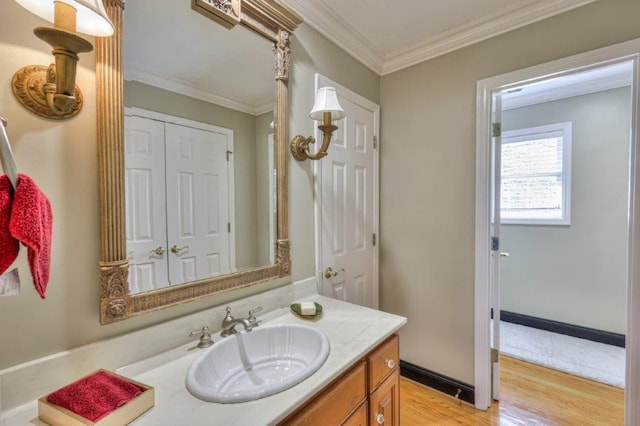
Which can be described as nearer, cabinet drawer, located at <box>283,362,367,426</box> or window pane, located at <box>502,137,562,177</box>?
cabinet drawer, located at <box>283,362,367,426</box>

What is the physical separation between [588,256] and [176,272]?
11.5 feet

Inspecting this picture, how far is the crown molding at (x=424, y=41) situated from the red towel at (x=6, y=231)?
4.71ft

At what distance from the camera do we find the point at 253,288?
1.34m

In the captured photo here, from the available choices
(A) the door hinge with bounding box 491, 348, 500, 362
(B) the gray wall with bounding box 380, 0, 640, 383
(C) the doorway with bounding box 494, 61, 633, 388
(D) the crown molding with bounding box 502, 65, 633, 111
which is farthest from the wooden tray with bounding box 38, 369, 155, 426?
(D) the crown molding with bounding box 502, 65, 633, 111

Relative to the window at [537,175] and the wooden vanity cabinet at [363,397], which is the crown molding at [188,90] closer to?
the wooden vanity cabinet at [363,397]

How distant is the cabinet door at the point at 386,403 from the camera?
3.69 ft

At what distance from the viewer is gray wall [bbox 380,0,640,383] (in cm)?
183

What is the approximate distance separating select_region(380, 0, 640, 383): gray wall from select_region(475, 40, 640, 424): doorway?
0.06 meters

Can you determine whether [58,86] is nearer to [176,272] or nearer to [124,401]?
[176,272]

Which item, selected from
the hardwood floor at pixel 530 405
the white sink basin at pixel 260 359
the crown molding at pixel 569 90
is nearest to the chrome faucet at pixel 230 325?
the white sink basin at pixel 260 359

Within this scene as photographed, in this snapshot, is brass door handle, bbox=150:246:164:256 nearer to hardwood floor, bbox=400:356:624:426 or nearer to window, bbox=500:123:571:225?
hardwood floor, bbox=400:356:624:426

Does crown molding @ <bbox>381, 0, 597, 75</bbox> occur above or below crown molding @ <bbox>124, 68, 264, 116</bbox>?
above

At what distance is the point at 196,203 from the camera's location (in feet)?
3.81

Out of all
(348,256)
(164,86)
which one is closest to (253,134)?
(164,86)
